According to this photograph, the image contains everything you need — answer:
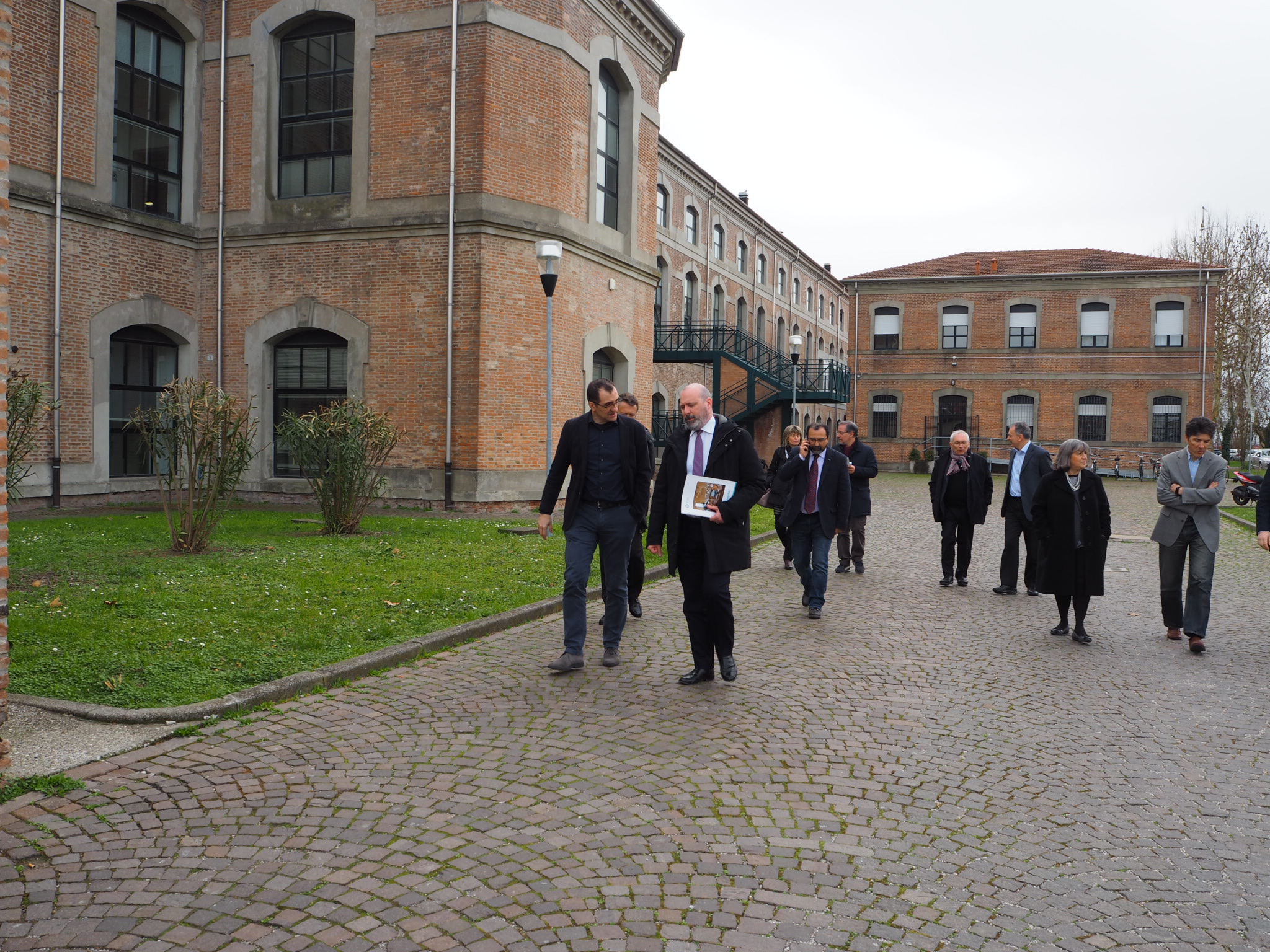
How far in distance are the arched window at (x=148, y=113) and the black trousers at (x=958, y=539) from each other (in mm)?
14758

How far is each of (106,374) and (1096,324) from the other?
4579cm

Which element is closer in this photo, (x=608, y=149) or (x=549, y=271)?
(x=549, y=271)

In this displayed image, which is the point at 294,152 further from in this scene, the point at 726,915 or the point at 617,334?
the point at 726,915

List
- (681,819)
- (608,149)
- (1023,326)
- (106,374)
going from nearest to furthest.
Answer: (681,819) → (106,374) → (608,149) → (1023,326)

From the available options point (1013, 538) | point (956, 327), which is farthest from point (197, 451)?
point (956, 327)

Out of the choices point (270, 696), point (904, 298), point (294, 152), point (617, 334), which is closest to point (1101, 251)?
point (904, 298)

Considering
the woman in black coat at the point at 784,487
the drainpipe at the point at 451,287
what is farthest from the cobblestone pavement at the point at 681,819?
the drainpipe at the point at 451,287

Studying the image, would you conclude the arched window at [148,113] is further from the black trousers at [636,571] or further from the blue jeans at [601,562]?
the blue jeans at [601,562]

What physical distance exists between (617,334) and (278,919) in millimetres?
16725

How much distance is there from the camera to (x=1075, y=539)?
802 centimetres

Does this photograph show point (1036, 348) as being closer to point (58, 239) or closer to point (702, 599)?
point (58, 239)

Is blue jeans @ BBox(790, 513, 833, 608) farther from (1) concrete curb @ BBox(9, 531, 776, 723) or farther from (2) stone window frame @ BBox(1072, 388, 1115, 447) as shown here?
(2) stone window frame @ BBox(1072, 388, 1115, 447)

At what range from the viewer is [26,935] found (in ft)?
9.63

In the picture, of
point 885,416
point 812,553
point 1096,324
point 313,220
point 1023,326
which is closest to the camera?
point 812,553
